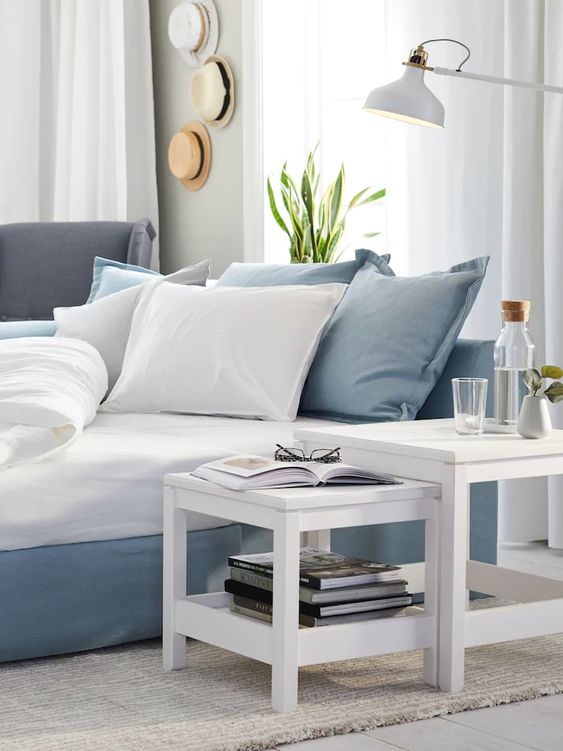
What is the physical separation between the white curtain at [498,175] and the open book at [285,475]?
1.47 metres

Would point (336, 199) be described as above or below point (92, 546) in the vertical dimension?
above

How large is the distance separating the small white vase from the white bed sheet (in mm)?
569

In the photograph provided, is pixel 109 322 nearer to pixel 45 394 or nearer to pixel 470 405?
pixel 45 394

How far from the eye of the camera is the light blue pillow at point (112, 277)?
3645 mm

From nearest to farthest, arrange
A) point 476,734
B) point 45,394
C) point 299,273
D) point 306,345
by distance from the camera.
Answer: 1. point 476,734
2. point 45,394
3. point 306,345
4. point 299,273

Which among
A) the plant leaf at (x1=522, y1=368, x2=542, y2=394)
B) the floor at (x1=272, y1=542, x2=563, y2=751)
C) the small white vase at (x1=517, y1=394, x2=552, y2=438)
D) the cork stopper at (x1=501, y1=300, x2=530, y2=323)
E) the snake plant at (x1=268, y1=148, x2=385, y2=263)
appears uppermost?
the snake plant at (x1=268, y1=148, x2=385, y2=263)

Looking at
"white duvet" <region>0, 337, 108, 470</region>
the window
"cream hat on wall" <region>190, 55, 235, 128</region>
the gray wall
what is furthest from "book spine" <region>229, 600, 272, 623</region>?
"cream hat on wall" <region>190, 55, 235, 128</region>

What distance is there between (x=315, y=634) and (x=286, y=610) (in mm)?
97

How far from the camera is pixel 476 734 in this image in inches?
76.2

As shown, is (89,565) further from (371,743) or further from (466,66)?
(466,66)

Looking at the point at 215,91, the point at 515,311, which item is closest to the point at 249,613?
the point at 515,311

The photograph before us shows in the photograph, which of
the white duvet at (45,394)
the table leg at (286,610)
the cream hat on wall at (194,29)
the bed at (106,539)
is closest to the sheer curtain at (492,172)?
the cream hat on wall at (194,29)

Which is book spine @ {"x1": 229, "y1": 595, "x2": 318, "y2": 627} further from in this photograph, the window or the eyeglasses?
the window

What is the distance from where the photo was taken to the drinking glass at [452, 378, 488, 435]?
7.81 feet
